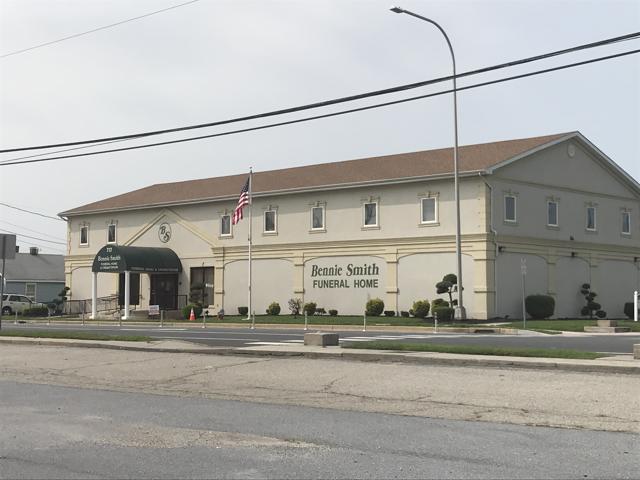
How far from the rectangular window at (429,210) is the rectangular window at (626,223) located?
14297mm

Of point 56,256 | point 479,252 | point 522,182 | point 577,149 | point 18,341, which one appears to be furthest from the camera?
point 56,256

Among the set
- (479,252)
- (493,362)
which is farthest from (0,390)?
(479,252)

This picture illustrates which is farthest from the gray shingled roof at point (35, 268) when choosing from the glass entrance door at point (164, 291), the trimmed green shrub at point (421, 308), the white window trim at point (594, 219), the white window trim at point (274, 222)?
the white window trim at point (594, 219)

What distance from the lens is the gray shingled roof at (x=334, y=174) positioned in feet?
133

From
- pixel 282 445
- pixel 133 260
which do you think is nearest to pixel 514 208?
pixel 133 260

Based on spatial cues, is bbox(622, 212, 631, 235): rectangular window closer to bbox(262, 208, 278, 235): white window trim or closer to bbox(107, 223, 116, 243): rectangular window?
bbox(262, 208, 278, 235): white window trim

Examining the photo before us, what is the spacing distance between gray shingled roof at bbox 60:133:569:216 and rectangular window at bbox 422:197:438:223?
4.68 ft

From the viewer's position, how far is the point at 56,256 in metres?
78.9

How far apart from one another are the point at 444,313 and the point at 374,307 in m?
5.73

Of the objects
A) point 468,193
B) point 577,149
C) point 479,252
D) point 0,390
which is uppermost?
point 577,149

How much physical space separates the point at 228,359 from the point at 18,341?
853 cm

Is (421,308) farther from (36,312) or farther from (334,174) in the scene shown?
(36,312)

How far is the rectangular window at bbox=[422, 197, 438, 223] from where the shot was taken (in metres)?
39.8

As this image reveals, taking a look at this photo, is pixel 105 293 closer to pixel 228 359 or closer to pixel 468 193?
pixel 468 193
